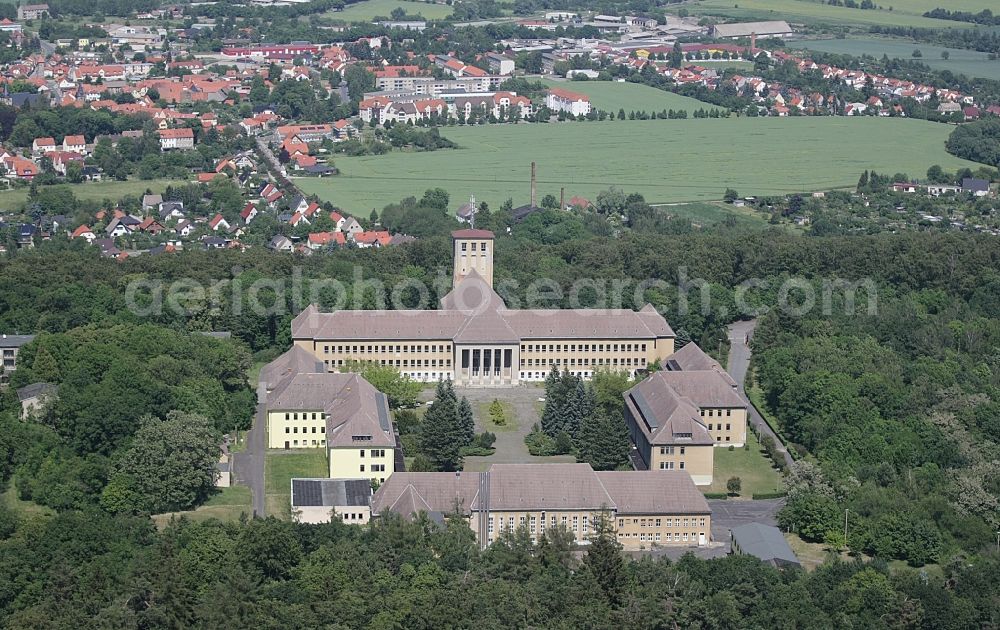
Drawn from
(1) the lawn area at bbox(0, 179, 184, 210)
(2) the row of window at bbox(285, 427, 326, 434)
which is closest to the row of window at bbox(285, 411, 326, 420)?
(2) the row of window at bbox(285, 427, 326, 434)

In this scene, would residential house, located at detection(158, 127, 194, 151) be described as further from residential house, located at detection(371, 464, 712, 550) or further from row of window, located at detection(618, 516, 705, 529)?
row of window, located at detection(618, 516, 705, 529)

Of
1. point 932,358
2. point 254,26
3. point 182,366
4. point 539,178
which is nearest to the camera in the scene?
point 182,366

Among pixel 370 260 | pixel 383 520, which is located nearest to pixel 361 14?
pixel 370 260

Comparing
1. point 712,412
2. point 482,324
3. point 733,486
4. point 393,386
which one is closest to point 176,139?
point 482,324

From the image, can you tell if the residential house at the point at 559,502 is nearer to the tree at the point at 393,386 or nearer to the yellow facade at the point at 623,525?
the yellow facade at the point at 623,525

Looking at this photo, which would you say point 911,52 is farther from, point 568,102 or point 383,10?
point 383,10

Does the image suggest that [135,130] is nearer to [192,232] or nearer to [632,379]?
[192,232]

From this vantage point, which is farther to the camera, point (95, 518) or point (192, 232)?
point (192, 232)
